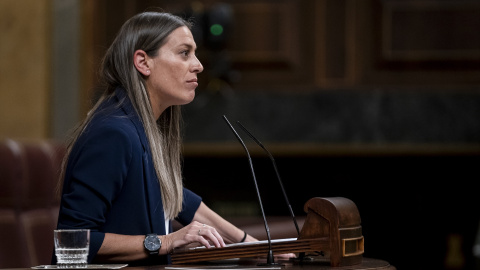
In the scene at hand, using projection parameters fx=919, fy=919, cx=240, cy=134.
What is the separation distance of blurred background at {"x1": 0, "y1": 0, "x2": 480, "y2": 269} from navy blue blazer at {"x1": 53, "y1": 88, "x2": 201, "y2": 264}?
91.0 inches

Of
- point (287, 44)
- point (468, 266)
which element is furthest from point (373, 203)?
point (287, 44)

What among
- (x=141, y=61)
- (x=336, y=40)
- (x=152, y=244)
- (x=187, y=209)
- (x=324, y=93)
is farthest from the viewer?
(x=336, y=40)

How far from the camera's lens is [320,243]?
1866mm

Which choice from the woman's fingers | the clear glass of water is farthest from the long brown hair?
the clear glass of water

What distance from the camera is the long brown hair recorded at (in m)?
2.14

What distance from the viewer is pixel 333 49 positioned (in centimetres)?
473

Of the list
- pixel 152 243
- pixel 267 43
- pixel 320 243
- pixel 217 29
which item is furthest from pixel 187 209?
pixel 267 43

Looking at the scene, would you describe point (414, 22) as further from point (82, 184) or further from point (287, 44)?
point (82, 184)

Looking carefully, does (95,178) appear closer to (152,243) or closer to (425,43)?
(152,243)

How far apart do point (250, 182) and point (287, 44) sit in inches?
32.0

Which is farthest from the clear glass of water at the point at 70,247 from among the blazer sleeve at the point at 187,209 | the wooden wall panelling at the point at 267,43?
the wooden wall panelling at the point at 267,43

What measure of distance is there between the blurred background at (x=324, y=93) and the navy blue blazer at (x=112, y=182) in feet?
7.59

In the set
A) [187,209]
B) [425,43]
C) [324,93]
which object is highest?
[425,43]

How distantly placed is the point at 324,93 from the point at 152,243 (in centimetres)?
263
